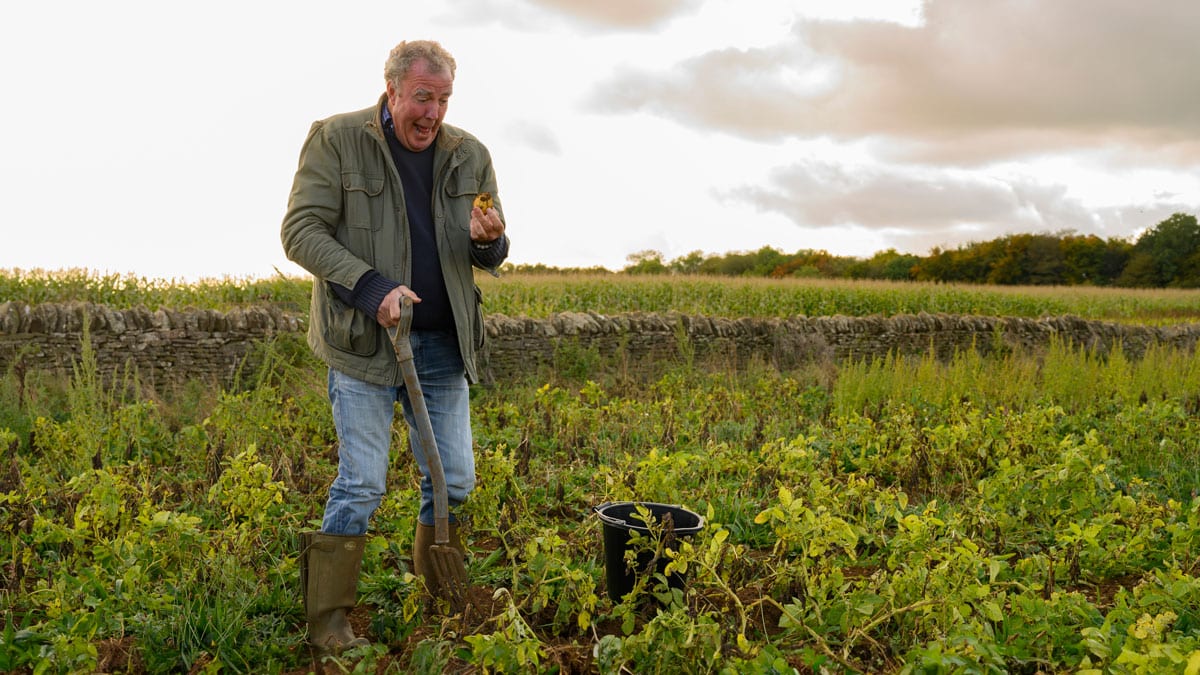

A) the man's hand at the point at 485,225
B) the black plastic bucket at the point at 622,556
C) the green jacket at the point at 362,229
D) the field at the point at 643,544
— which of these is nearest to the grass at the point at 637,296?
the field at the point at 643,544

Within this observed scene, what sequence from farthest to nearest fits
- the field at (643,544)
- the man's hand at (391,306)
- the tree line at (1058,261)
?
the tree line at (1058,261) < the man's hand at (391,306) < the field at (643,544)

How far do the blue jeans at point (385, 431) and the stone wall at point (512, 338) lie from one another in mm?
4173

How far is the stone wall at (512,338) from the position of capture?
30.4 ft

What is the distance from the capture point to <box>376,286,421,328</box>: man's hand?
306cm

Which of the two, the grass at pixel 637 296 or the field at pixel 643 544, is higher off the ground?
the grass at pixel 637 296

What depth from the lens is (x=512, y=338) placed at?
10.6 meters

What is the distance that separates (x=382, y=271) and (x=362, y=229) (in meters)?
0.18

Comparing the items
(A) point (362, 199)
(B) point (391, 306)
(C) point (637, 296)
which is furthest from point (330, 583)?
(C) point (637, 296)

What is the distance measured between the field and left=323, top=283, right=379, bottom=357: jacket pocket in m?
0.80

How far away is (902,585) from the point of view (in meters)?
3.11

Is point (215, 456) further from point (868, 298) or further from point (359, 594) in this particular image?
point (868, 298)

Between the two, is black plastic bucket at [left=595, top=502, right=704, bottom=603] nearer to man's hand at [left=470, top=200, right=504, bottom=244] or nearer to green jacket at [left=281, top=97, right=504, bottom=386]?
green jacket at [left=281, top=97, right=504, bottom=386]

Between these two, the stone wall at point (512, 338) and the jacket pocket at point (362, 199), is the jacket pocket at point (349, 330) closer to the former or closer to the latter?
the jacket pocket at point (362, 199)

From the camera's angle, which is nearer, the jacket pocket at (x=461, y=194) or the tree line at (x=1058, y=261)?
the jacket pocket at (x=461, y=194)
